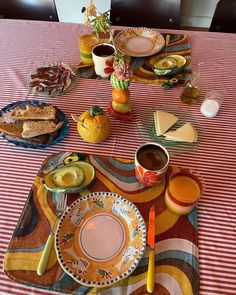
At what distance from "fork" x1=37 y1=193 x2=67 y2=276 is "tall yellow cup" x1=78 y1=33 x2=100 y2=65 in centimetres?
56

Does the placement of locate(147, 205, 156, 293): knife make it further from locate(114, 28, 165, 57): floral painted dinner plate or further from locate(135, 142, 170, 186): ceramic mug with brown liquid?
locate(114, 28, 165, 57): floral painted dinner plate

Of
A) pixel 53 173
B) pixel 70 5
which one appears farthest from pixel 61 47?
pixel 70 5

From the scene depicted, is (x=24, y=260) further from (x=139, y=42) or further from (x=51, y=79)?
(x=139, y=42)

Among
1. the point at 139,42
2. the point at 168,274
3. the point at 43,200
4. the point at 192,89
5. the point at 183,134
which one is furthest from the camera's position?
the point at 139,42

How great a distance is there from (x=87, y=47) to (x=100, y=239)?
2.27 feet

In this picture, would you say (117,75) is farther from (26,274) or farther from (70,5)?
(70,5)

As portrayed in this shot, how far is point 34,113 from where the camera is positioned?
802 millimetres

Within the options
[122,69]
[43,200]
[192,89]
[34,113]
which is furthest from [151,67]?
[43,200]

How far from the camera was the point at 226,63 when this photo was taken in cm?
104

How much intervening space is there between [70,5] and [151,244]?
2.08m

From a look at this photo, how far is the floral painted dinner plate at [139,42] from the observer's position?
3.45 feet

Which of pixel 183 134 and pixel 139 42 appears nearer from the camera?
pixel 183 134

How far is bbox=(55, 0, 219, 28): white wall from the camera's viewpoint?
2.11 metres

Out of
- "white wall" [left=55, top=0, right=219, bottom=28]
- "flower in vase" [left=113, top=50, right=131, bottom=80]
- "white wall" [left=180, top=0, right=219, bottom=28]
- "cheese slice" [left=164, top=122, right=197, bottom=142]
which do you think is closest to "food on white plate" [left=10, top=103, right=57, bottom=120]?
"flower in vase" [left=113, top=50, right=131, bottom=80]
